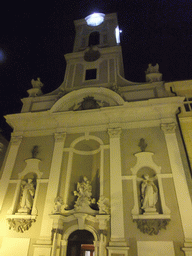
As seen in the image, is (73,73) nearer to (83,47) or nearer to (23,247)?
(83,47)

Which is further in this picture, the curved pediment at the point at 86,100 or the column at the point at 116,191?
the curved pediment at the point at 86,100

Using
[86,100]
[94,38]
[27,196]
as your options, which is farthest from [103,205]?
[94,38]

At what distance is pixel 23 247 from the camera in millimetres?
8430

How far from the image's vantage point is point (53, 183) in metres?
9.59

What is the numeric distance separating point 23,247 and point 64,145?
196 inches

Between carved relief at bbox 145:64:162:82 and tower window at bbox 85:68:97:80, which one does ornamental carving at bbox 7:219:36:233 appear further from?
carved relief at bbox 145:64:162:82

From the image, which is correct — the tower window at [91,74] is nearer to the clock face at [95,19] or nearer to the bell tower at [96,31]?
the bell tower at [96,31]

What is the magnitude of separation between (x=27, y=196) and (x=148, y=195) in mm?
5695

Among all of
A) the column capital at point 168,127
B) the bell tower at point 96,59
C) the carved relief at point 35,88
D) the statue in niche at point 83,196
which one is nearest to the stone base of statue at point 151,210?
the statue in niche at point 83,196

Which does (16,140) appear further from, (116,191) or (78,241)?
(116,191)

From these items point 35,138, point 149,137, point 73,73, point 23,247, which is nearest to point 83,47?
point 73,73

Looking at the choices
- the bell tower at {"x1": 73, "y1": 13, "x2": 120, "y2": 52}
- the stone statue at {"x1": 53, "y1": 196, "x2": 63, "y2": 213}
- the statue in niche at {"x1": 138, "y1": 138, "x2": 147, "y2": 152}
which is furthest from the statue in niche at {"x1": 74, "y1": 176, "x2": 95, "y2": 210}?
the bell tower at {"x1": 73, "y1": 13, "x2": 120, "y2": 52}

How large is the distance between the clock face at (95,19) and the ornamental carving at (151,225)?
51.0ft

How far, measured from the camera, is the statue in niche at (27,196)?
9306 millimetres
